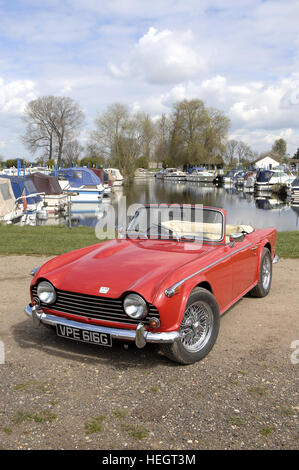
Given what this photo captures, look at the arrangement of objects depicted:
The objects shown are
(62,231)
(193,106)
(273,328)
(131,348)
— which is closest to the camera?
(131,348)

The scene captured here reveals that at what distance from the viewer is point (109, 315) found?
408cm

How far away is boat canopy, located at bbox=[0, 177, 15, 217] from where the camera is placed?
20.1 m

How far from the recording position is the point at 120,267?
4527 millimetres

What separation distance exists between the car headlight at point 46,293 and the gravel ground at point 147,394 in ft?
1.98

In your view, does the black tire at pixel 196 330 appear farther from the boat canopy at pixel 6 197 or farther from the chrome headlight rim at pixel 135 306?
the boat canopy at pixel 6 197

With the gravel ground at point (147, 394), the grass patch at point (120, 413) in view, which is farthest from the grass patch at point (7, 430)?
the grass patch at point (120, 413)

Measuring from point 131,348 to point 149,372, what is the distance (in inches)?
22.9

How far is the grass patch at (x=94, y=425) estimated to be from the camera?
316cm

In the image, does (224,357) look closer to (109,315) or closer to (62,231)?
(109,315)

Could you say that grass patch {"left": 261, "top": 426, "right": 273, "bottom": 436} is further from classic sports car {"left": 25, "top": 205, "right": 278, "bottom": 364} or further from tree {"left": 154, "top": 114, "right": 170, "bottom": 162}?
tree {"left": 154, "top": 114, "right": 170, "bottom": 162}
